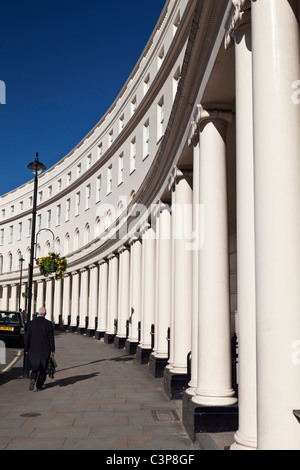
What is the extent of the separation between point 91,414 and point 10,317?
58.4ft

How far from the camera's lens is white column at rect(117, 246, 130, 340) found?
2509 centimetres

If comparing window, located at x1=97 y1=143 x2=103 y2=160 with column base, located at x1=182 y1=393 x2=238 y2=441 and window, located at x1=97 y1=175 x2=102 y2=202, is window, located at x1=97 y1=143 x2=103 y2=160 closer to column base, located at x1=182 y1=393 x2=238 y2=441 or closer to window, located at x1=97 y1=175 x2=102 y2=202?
A: window, located at x1=97 y1=175 x2=102 y2=202

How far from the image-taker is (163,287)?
1506 cm

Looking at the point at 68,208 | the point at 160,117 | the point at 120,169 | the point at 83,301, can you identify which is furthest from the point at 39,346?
the point at 68,208

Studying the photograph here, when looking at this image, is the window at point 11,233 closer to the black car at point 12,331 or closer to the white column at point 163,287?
the black car at point 12,331

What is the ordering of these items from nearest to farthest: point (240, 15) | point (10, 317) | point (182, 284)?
point (240, 15) → point (182, 284) → point (10, 317)

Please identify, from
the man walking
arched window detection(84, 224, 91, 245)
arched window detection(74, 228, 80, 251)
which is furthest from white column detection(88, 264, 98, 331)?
the man walking

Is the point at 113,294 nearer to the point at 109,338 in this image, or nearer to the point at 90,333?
the point at 109,338

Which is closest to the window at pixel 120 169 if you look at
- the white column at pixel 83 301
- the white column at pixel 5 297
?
the white column at pixel 83 301

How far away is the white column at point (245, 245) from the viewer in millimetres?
5363

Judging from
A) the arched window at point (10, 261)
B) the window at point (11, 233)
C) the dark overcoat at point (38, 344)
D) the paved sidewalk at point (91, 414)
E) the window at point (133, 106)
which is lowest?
the paved sidewalk at point (91, 414)

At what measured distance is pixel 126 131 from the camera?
89.6 ft

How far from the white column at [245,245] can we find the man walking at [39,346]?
703 centimetres

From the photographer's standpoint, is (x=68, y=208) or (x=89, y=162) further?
(x=68, y=208)
